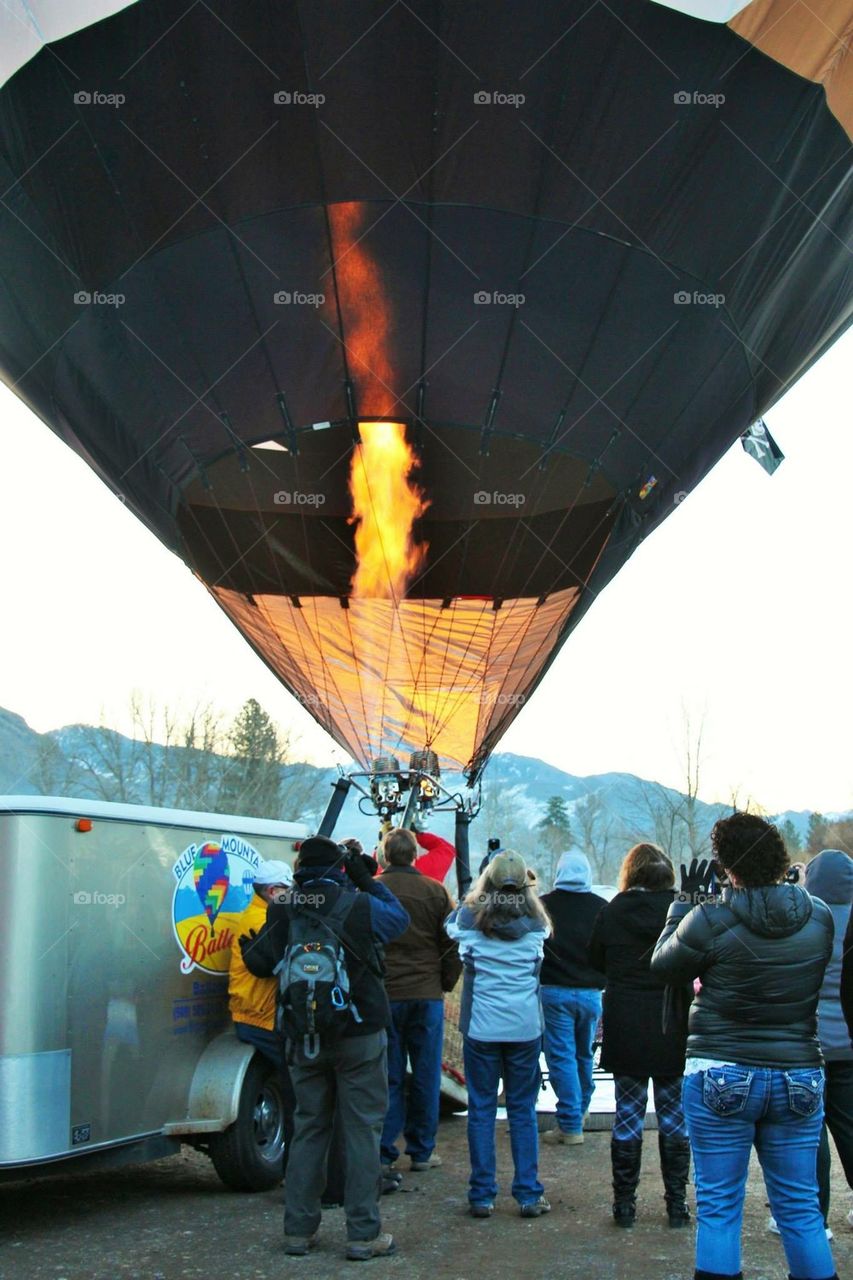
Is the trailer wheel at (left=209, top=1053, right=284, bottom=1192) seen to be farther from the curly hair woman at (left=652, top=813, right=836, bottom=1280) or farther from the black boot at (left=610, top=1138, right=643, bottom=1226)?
the curly hair woman at (left=652, top=813, right=836, bottom=1280)

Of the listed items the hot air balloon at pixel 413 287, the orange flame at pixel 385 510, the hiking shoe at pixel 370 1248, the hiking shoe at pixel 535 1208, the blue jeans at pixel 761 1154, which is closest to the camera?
the blue jeans at pixel 761 1154

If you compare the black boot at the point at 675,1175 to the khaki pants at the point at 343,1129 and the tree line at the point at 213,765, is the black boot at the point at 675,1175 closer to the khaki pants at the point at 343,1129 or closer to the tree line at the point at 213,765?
the khaki pants at the point at 343,1129

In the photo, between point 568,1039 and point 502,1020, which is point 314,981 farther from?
point 568,1039

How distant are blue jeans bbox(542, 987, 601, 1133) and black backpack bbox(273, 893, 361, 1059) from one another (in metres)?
2.58

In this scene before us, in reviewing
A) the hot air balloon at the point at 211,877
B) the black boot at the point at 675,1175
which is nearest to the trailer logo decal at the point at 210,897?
the hot air balloon at the point at 211,877

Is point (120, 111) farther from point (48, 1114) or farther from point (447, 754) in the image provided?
point (48, 1114)

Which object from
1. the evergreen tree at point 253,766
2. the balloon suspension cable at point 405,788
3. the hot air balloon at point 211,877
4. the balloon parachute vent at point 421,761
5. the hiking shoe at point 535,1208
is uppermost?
the evergreen tree at point 253,766

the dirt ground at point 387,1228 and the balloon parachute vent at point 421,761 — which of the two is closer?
the dirt ground at point 387,1228

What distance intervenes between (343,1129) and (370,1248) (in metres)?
0.45

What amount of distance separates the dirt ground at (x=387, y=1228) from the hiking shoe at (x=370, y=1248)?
0.05m

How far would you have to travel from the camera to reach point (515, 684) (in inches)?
487

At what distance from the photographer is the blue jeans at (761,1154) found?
400 cm

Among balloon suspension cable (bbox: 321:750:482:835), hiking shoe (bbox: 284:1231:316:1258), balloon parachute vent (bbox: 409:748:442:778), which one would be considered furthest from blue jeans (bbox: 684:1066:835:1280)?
balloon parachute vent (bbox: 409:748:442:778)

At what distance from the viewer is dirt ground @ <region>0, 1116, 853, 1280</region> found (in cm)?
512
